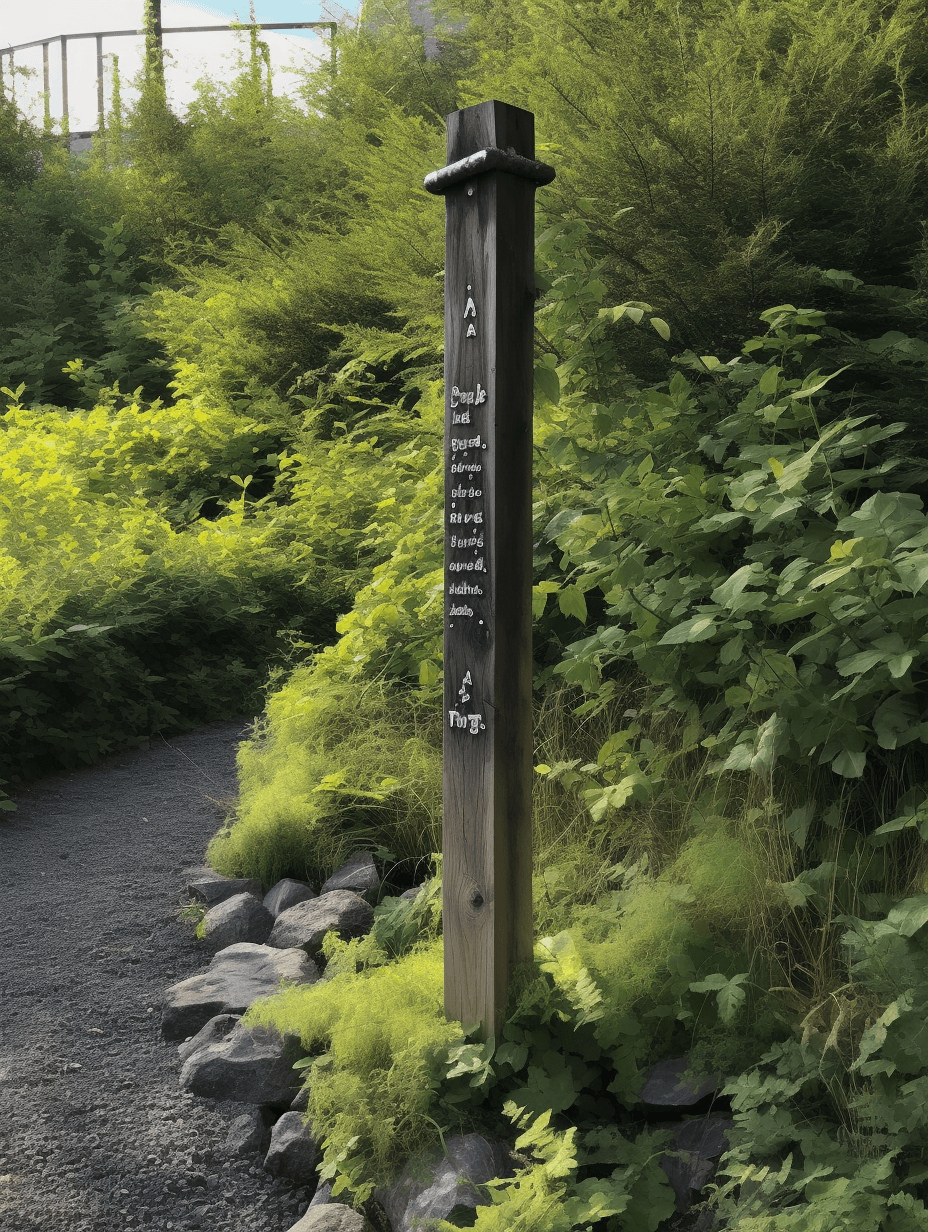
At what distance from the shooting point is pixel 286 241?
12.1m

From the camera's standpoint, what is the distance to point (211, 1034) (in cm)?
295

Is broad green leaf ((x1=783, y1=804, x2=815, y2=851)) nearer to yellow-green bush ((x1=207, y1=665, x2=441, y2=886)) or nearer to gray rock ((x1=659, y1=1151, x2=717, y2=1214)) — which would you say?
gray rock ((x1=659, y1=1151, x2=717, y2=1214))

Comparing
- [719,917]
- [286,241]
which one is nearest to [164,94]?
[286,241]

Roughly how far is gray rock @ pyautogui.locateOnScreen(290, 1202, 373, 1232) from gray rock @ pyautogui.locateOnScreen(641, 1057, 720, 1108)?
68 cm

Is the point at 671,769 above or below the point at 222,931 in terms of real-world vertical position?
above

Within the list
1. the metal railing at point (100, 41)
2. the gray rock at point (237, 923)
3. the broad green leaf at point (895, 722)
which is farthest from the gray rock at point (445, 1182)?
the metal railing at point (100, 41)

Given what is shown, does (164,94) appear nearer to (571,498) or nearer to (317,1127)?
(571,498)

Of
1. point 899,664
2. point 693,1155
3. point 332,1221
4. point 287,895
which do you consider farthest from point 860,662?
point 287,895

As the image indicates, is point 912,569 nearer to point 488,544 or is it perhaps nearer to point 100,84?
point 488,544

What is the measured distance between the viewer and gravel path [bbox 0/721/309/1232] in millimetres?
2398

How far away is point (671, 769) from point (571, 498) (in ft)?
3.77

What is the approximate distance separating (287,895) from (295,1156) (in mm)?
1299

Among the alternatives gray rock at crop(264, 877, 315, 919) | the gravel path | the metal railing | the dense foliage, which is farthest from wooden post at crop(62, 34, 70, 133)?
gray rock at crop(264, 877, 315, 919)

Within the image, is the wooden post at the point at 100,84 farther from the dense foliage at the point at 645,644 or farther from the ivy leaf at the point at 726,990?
the ivy leaf at the point at 726,990
